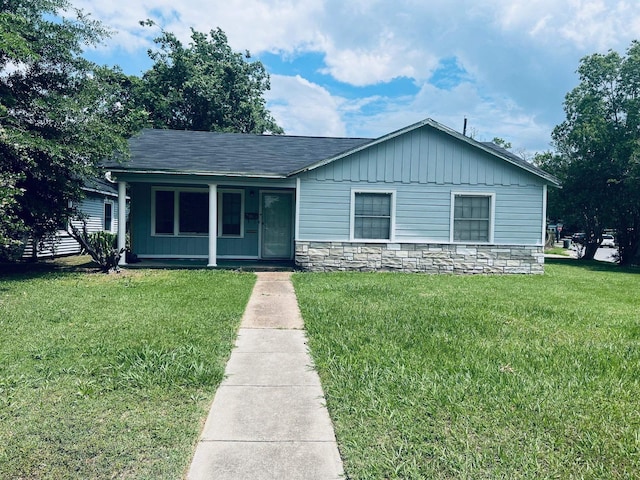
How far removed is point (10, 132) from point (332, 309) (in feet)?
22.8

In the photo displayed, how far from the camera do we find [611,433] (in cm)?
296

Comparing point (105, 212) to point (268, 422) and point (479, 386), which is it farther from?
point (479, 386)

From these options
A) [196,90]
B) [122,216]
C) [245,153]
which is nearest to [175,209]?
[122,216]

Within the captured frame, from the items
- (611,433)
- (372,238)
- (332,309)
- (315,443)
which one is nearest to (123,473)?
(315,443)

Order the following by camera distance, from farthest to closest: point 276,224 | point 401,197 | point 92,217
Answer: point 92,217 < point 276,224 < point 401,197

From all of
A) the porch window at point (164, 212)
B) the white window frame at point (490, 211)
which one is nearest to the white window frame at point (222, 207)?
the porch window at point (164, 212)

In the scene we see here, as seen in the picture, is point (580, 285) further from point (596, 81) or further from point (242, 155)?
point (596, 81)

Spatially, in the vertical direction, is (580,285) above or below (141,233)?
below

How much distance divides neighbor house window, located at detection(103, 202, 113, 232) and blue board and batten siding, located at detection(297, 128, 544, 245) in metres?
12.2

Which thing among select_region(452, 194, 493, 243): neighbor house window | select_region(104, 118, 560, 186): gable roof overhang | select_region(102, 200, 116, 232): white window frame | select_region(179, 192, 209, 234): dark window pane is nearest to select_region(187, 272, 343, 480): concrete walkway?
select_region(104, 118, 560, 186): gable roof overhang

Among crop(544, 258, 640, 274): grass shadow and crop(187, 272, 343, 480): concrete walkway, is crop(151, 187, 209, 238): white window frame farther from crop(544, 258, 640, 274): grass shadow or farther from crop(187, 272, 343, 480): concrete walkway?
crop(544, 258, 640, 274): grass shadow

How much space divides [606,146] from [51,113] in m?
19.0

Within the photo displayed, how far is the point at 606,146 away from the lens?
17.5m

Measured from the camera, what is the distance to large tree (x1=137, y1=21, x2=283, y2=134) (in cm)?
2597
